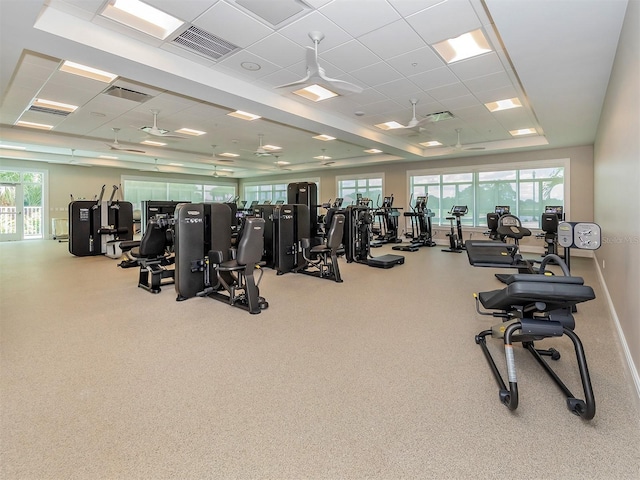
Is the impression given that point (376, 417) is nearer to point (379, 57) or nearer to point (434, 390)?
point (434, 390)

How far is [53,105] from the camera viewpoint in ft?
20.7

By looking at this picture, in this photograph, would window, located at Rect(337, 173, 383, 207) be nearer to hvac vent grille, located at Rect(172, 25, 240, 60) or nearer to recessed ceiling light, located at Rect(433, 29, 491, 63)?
recessed ceiling light, located at Rect(433, 29, 491, 63)

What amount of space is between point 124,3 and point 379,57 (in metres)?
2.88

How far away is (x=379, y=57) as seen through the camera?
169 inches

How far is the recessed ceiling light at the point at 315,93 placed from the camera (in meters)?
5.57

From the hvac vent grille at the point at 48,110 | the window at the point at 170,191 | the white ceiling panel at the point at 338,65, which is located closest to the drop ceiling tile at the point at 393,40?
the white ceiling panel at the point at 338,65

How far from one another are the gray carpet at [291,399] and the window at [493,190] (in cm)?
679

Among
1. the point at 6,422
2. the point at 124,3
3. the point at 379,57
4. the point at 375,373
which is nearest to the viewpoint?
the point at 6,422

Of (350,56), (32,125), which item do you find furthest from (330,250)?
(32,125)

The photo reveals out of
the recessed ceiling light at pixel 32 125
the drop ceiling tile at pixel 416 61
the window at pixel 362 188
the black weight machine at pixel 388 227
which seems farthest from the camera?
the window at pixel 362 188

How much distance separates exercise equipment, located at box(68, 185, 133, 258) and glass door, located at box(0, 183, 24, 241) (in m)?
5.56

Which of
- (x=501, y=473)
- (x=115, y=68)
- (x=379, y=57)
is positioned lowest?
(x=501, y=473)

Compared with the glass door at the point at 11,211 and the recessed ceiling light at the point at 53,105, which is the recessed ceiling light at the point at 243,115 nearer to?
the recessed ceiling light at the point at 53,105

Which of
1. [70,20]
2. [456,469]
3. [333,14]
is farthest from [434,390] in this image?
[70,20]
